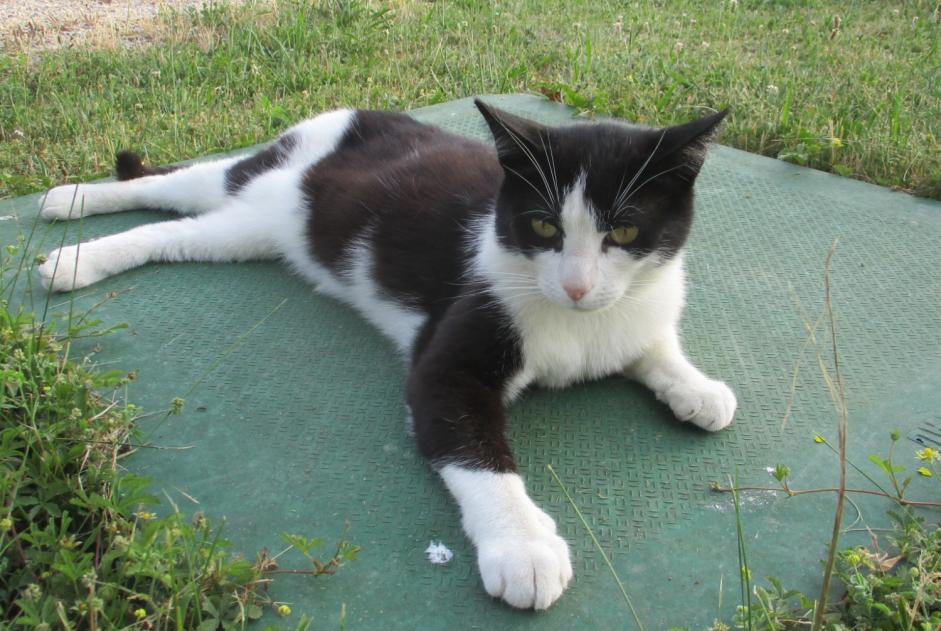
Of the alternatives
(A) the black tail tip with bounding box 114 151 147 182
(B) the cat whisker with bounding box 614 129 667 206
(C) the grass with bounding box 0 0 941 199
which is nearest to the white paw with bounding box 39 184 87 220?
(A) the black tail tip with bounding box 114 151 147 182

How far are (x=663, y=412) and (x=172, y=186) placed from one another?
2073mm

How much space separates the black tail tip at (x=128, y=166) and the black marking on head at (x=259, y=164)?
0.41 metres

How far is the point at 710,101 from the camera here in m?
4.33

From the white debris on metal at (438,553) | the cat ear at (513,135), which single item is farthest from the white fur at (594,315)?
the white debris on metal at (438,553)

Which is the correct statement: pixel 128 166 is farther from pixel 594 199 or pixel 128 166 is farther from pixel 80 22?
pixel 80 22

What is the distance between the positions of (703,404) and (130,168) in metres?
2.38

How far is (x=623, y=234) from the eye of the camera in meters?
1.85

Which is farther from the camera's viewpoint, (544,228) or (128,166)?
(128,166)

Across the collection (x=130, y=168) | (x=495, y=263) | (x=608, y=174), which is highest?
(x=608, y=174)

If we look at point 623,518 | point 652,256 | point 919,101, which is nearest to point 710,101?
point 919,101

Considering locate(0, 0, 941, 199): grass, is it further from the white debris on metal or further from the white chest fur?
the white debris on metal

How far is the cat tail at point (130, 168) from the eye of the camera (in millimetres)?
3121

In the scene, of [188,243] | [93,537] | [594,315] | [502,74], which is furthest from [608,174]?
[502,74]

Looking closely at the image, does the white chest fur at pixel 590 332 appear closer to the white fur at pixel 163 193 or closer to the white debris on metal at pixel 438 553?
the white debris on metal at pixel 438 553
